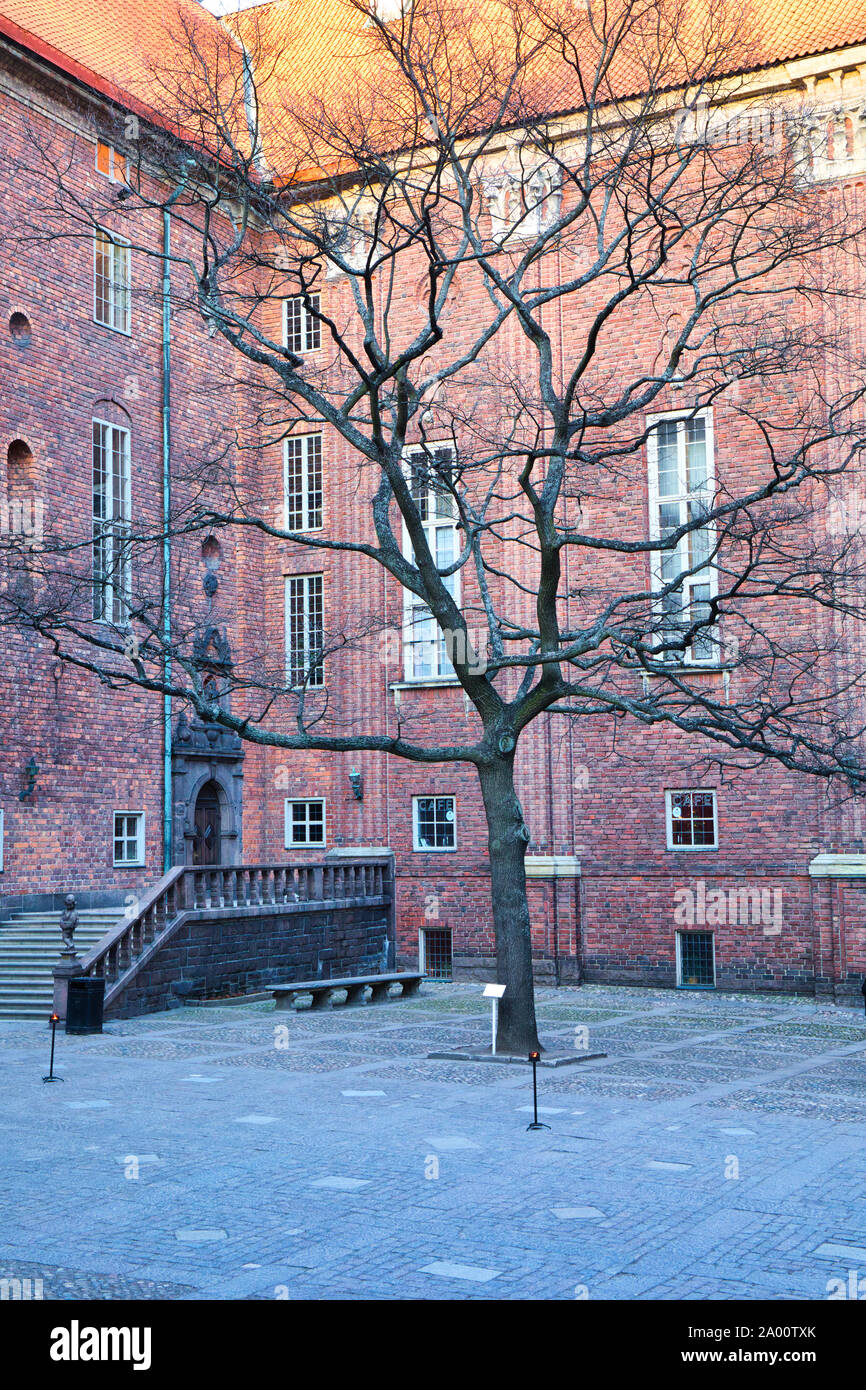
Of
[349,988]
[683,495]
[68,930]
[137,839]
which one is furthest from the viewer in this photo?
[137,839]

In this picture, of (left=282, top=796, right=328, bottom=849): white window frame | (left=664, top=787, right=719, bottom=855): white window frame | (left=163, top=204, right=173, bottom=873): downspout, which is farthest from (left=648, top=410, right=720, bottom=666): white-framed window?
(left=163, top=204, right=173, bottom=873): downspout

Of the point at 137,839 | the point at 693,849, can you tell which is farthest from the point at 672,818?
the point at 137,839

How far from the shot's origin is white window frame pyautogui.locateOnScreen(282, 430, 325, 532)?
96.6 feet

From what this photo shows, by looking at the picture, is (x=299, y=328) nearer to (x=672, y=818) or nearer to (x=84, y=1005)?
(x=672, y=818)

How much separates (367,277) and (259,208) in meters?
4.39

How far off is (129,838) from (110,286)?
10.2m

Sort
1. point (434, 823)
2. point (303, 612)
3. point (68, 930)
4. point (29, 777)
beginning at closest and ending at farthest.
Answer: point (68, 930), point (29, 777), point (434, 823), point (303, 612)

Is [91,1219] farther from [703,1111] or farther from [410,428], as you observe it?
[410,428]

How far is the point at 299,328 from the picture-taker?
30359 millimetres

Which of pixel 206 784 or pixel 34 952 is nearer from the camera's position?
pixel 34 952

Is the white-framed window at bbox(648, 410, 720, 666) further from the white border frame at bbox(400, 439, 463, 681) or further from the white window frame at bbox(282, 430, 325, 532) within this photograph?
the white window frame at bbox(282, 430, 325, 532)

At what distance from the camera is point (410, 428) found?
2745 cm

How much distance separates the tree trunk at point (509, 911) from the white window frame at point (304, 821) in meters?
12.2

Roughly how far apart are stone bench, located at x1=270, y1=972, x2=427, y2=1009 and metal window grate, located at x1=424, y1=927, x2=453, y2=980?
9.01 feet
